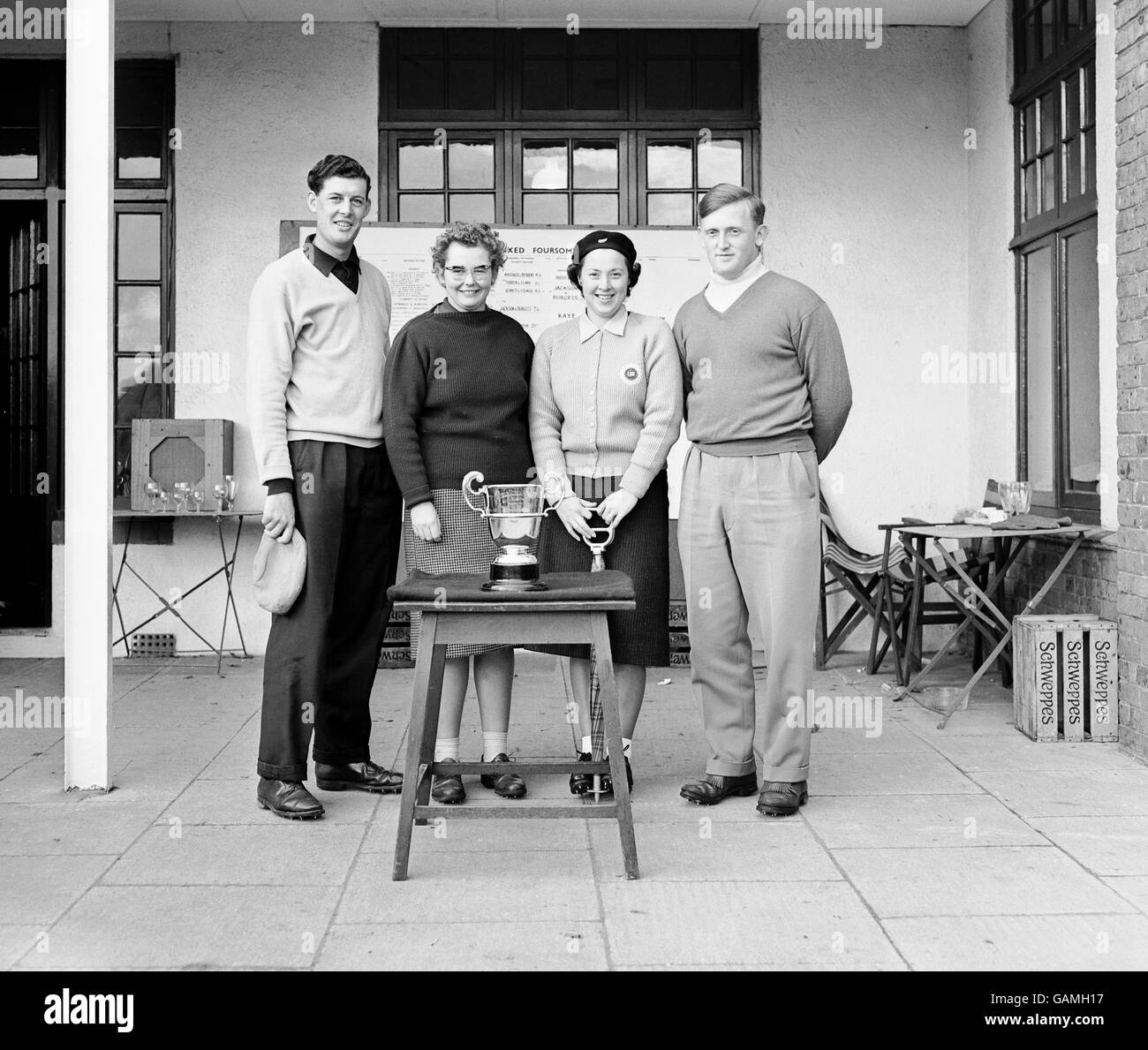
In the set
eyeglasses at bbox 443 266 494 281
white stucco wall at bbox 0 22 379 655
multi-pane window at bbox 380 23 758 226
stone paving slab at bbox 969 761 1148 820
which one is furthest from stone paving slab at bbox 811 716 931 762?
white stucco wall at bbox 0 22 379 655

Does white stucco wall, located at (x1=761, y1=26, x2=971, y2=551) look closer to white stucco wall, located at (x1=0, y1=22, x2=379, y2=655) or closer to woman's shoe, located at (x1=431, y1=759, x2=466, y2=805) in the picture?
white stucco wall, located at (x1=0, y1=22, x2=379, y2=655)

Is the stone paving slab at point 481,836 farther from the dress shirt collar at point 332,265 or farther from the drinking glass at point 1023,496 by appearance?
the drinking glass at point 1023,496

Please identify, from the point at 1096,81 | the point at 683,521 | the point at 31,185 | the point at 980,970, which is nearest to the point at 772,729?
the point at 683,521

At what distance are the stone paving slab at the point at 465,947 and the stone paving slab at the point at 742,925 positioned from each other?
0.26ft

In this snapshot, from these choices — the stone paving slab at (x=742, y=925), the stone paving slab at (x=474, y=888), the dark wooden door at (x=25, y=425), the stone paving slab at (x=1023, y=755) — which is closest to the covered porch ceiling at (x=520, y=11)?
the dark wooden door at (x=25, y=425)

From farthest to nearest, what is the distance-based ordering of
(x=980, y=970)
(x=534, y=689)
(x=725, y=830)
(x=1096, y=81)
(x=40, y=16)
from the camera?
(x=40, y=16), (x=534, y=689), (x=1096, y=81), (x=725, y=830), (x=980, y=970)

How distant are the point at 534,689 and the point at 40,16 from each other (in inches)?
173

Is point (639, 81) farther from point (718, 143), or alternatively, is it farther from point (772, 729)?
point (772, 729)

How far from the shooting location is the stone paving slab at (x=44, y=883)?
3.07 meters

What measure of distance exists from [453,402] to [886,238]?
381 centimetres

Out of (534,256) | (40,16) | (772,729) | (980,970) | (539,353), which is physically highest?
(40,16)

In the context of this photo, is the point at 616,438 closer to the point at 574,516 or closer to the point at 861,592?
the point at 574,516

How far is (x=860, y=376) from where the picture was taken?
274 inches

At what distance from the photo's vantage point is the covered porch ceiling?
6527 millimetres
